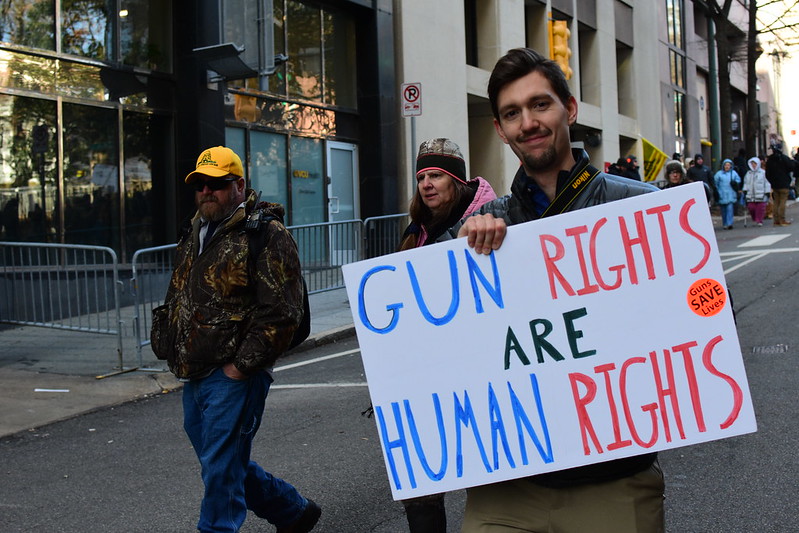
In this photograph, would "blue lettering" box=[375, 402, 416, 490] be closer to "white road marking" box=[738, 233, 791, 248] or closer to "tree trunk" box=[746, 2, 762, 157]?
"white road marking" box=[738, 233, 791, 248]

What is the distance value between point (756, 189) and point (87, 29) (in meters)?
18.6

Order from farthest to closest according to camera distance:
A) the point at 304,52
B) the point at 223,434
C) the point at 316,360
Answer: the point at 304,52
the point at 316,360
the point at 223,434

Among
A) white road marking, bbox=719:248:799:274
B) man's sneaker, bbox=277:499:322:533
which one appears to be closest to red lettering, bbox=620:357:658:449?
man's sneaker, bbox=277:499:322:533

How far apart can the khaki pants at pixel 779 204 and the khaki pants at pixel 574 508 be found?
79.9 feet

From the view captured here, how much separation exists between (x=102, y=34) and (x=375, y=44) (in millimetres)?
6768

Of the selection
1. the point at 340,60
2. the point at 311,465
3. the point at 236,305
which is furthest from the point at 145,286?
the point at 340,60

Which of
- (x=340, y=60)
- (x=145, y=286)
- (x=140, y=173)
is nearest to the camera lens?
(x=145, y=286)

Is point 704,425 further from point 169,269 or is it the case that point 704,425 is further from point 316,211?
point 316,211

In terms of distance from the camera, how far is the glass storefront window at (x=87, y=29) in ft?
43.6

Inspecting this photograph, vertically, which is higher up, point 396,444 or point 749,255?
point 749,255

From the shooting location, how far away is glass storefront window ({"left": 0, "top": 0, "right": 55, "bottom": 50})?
12.4m

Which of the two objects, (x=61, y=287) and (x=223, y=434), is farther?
(x=61, y=287)

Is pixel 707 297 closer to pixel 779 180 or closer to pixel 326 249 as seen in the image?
pixel 326 249

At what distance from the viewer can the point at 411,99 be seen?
46.4 ft
